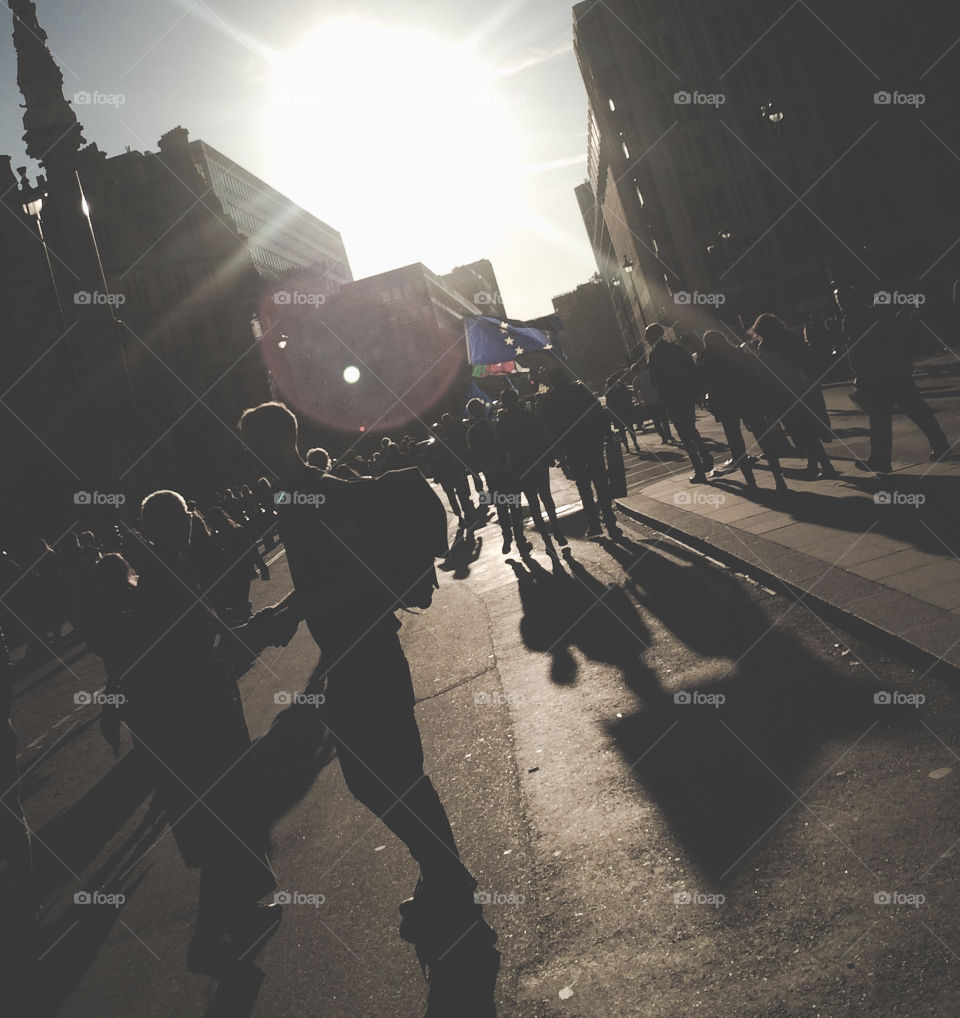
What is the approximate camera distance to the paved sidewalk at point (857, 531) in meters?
4.57

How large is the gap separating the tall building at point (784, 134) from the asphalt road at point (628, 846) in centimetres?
4393

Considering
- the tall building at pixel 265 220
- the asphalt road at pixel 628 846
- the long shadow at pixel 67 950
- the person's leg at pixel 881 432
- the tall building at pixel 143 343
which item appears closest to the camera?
the asphalt road at pixel 628 846

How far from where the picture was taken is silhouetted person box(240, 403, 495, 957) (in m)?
3.21

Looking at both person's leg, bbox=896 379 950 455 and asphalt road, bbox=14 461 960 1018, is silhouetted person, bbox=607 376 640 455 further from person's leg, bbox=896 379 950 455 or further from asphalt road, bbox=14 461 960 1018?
asphalt road, bbox=14 461 960 1018

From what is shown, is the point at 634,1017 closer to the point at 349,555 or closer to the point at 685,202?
the point at 349,555

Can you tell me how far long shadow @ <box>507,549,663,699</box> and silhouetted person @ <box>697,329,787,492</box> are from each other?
2.58 metres

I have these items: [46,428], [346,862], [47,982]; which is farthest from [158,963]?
[46,428]

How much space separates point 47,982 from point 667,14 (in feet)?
190

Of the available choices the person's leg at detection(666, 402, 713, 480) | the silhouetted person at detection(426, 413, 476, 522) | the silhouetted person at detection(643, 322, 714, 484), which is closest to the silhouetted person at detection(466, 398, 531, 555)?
the silhouetted person at detection(643, 322, 714, 484)

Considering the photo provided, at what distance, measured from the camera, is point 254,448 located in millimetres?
3363

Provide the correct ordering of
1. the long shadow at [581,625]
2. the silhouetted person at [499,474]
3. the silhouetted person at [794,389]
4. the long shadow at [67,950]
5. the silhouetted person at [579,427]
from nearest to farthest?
1. the long shadow at [67,950]
2. the long shadow at [581,625]
3. the silhouetted person at [794,389]
4. the silhouetted person at [579,427]
5. the silhouetted person at [499,474]

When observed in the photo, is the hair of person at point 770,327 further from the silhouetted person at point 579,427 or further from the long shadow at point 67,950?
the long shadow at point 67,950

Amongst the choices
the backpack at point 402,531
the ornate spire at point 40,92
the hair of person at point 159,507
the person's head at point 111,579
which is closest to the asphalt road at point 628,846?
the backpack at point 402,531

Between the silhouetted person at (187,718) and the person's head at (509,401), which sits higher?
the person's head at (509,401)
